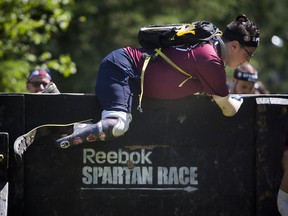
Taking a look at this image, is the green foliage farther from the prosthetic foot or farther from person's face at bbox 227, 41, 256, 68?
the prosthetic foot

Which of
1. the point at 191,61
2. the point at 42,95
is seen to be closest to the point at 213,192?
the point at 191,61

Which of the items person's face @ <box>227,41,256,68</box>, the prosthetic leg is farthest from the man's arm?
the prosthetic leg

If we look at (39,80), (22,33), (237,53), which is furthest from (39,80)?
(237,53)

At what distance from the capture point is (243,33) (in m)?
5.16

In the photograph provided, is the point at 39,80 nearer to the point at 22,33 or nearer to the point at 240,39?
the point at 22,33

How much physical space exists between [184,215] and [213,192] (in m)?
0.26

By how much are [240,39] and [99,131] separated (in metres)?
1.33

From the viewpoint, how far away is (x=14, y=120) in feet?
15.5

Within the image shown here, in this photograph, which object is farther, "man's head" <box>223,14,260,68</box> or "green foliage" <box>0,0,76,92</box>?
"green foliage" <box>0,0,76,92</box>

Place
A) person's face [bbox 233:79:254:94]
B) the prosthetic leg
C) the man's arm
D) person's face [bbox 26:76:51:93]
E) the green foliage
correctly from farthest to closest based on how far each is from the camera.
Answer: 1. the green foliage
2. person's face [bbox 233:79:254:94]
3. person's face [bbox 26:76:51:93]
4. the man's arm
5. the prosthetic leg

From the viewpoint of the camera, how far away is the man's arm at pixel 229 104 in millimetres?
4773

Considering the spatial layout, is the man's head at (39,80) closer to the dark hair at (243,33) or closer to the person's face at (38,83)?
the person's face at (38,83)

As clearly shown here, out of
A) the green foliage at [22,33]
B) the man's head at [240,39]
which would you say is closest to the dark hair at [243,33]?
the man's head at [240,39]

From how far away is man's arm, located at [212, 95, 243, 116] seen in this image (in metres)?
4.77
